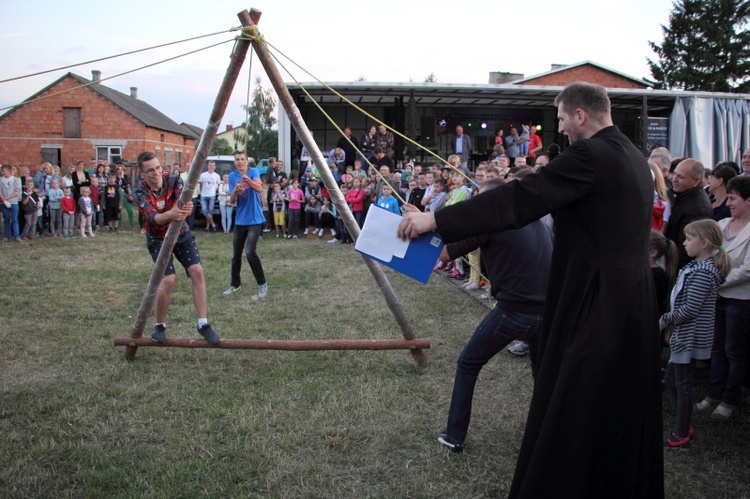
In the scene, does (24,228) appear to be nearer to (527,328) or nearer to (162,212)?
(162,212)

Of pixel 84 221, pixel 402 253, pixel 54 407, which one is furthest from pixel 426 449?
pixel 84 221

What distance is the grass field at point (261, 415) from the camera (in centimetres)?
349

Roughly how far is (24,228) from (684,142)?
17813 mm

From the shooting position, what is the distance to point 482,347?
12.4ft

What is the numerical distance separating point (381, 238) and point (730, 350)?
3.06 meters

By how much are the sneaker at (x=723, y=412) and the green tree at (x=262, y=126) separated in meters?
51.5

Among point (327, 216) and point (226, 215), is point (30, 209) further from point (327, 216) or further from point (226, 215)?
point (327, 216)

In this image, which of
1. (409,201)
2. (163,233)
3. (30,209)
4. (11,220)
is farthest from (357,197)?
(163,233)

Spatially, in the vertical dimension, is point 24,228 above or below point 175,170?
below

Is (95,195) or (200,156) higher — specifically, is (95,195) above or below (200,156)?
below

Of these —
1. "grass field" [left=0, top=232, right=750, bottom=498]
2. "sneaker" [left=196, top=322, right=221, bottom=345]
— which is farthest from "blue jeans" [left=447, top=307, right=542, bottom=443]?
"sneaker" [left=196, top=322, right=221, bottom=345]

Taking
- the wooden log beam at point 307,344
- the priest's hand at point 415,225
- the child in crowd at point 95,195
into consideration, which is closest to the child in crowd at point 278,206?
the child in crowd at point 95,195

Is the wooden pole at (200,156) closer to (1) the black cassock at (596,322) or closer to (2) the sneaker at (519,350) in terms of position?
(1) the black cassock at (596,322)

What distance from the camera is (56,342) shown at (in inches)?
241
